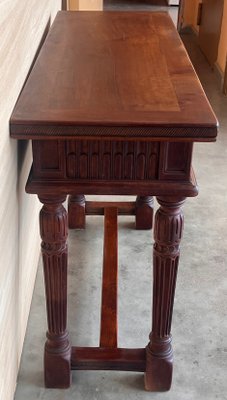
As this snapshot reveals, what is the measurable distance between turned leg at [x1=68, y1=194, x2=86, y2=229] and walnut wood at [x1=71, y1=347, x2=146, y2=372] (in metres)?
0.67

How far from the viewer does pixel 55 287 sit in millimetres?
1152

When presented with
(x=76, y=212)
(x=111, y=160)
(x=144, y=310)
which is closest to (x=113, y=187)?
(x=111, y=160)

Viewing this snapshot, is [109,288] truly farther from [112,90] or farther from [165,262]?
[112,90]

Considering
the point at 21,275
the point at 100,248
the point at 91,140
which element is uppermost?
the point at 91,140

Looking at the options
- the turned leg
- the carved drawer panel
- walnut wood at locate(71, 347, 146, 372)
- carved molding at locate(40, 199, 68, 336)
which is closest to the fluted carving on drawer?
the carved drawer panel

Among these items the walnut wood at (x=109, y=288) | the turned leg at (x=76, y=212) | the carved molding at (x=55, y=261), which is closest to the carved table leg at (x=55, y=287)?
the carved molding at (x=55, y=261)

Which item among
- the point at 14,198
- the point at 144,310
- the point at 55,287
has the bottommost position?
the point at 144,310

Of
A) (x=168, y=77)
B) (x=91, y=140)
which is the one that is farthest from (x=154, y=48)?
(x=91, y=140)

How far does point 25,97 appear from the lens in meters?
1.03

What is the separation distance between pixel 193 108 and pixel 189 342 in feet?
2.33

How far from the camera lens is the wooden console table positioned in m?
0.94

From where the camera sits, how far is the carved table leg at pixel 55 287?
3.51 feet

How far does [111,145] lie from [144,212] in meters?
0.93

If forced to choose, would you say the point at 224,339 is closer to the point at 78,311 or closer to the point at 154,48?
the point at 78,311
